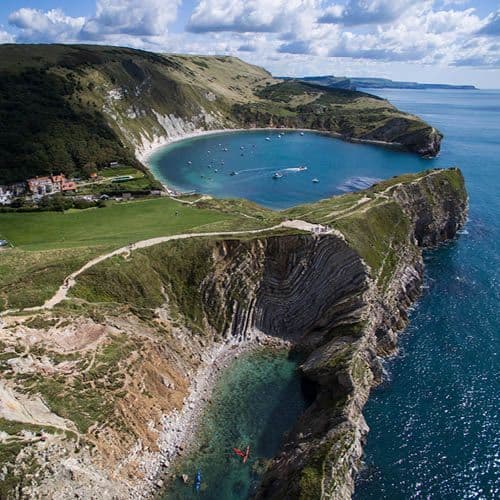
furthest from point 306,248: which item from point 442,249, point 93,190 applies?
point 93,190

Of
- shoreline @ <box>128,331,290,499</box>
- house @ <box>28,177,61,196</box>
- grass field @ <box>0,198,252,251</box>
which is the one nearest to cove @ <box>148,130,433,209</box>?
house @ <box>28,177,61,196</box>

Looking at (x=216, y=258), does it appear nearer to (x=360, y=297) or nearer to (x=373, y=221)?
(x=360, y=297)

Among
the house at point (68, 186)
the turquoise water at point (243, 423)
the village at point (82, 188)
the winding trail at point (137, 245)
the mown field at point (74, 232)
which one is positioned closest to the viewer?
the turquoise water at point (243, 423)

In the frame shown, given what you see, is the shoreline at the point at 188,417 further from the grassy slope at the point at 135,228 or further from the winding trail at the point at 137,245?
the grassy slope at the point at 135,228

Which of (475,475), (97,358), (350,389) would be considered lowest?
(475,475)

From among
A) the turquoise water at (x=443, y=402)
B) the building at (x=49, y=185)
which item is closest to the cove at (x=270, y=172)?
the building at (x=49, y=185)
